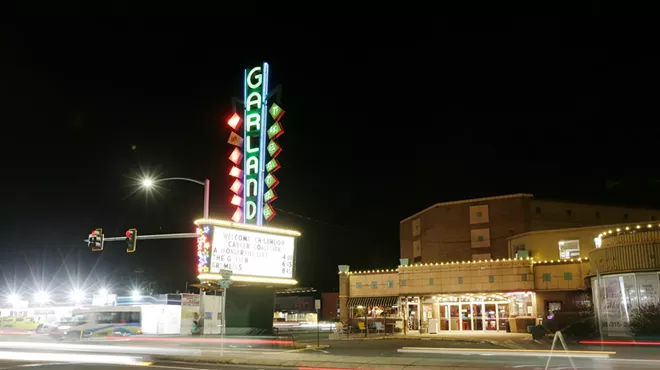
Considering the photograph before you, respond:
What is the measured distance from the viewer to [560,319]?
31656 millimetres

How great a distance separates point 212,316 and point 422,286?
53.6 ft

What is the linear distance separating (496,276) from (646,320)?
15174 millimetres

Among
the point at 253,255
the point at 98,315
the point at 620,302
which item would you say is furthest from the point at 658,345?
the point at 98,315

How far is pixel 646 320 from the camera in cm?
2652

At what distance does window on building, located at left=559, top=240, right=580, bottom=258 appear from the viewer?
42688mm

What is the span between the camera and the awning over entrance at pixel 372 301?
46.8m

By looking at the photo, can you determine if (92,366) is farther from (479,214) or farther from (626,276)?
(479,214)

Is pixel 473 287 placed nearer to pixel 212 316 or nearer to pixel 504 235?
pixel 504 235

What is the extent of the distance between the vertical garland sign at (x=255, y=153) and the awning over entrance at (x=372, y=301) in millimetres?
19112

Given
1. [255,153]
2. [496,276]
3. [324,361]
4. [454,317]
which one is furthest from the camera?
[454,317]

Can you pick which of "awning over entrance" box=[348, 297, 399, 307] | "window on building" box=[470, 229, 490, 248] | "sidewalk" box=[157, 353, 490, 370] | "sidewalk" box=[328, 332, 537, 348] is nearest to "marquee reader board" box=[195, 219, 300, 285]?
"sidewalk" box=[157, 353, 490, 370]

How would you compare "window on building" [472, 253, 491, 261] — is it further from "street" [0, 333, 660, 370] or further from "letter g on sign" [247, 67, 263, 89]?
"letter g on sign" [247, 67, 263, 89]

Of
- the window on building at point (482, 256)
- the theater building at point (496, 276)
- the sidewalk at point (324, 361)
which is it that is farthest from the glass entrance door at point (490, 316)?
the sidewalk at point (324, 361)

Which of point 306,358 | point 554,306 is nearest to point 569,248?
point 554,306
